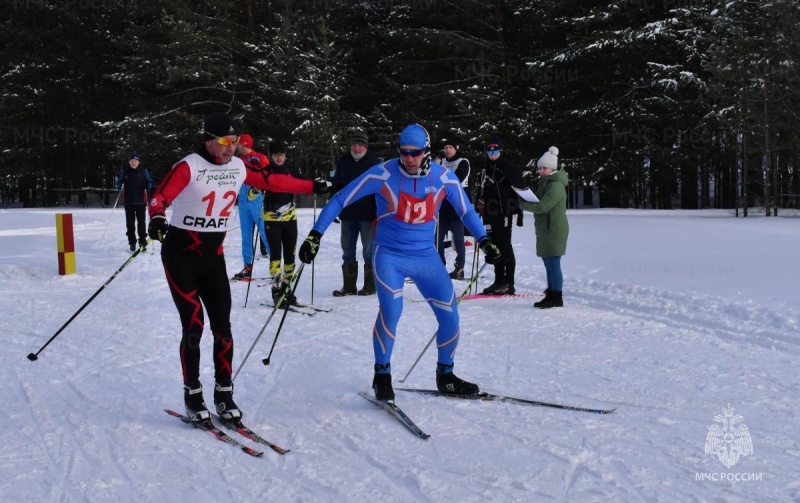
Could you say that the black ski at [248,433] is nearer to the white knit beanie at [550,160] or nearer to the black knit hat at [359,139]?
the black knit hat at [359,139]

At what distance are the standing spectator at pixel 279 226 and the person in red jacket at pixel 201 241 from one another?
4.15 metres

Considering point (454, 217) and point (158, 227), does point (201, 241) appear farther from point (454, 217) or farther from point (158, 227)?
point (454, 217)

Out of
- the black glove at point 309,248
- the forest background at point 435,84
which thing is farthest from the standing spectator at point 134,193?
the forest background at point 435,84

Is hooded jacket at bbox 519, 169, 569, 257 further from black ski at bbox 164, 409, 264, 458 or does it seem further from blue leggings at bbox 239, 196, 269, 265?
black ski at bbox 164, 409, 264, 458

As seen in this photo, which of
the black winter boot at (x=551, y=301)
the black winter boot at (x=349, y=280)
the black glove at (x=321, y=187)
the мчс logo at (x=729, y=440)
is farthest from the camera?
the black winter boot at (x=349, y=280)

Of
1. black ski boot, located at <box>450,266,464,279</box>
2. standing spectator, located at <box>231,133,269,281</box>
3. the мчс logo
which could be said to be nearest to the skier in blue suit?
the мчс logo

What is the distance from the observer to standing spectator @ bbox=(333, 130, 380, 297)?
339 inches

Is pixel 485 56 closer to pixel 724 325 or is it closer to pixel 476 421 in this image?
pixel 724 325

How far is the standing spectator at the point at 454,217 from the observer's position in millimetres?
9844

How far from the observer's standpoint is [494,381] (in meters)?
5.23

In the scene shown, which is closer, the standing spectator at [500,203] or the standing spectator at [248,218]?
the standing spectator at [500,203]

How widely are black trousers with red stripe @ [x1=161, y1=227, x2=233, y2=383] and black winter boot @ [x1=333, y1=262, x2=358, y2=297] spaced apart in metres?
4.74

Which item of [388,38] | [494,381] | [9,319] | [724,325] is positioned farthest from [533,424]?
[388,38]

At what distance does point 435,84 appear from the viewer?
32.4m
